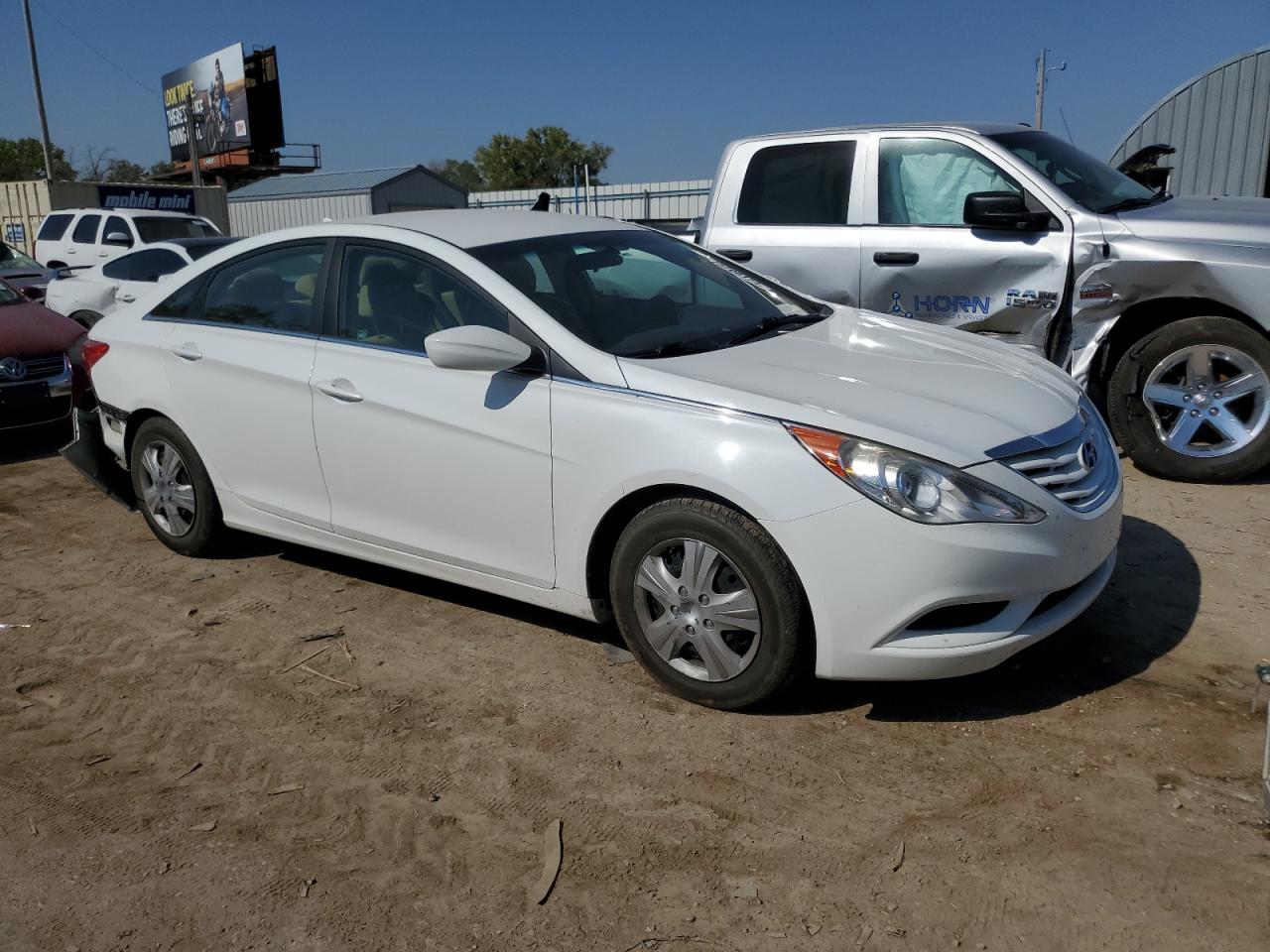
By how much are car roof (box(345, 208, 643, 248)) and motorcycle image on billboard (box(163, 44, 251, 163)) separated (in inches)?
1938

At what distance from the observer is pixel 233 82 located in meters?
50.0

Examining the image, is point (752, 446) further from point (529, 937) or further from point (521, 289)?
point (529, 937)

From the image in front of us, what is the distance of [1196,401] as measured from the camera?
18.8ft

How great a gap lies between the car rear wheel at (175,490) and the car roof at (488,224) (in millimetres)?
1409

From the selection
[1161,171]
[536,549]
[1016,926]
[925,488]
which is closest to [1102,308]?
[1161,171]

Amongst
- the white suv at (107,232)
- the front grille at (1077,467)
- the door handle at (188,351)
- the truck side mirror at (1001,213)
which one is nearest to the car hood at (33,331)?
the door handle at (188,351)

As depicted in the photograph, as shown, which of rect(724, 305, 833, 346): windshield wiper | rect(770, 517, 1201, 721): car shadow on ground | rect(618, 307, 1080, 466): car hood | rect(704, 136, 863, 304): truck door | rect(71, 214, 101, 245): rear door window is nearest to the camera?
rect(618, 307, 1080, 466): car hood

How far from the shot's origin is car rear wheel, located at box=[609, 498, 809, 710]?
3266 mm

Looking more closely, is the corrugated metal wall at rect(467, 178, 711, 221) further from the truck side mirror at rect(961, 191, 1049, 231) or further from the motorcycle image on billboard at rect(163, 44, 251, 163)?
the motorcycle image on billboard at rect(163, 44, 251, 163)

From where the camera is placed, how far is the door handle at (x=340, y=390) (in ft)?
13.8

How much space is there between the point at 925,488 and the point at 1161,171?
5.84 meters

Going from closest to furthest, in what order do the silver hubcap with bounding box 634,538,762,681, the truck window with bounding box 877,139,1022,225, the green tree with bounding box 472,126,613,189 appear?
the silver hubcap with bounding box 634,538,762,681 → the truck window with bounding box 877,139,1022,225 → the green tree with bounding box 472,126,613,189

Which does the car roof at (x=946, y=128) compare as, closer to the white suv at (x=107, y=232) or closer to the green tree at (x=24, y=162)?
the white suv at (x=107, y=232)

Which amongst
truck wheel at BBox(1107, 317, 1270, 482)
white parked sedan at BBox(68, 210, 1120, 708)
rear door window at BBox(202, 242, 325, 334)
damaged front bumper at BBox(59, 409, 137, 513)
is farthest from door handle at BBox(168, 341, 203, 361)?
truck wheel at BBox(1107, 317, 1270, 482)
